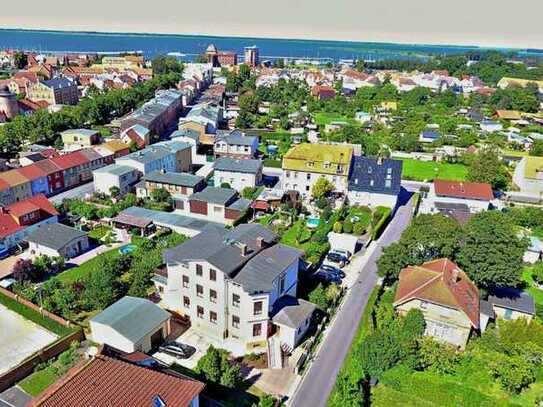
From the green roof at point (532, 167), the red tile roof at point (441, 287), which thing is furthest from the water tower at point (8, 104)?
the green roof at point (532, 167)

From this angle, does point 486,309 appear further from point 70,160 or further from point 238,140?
point 70,160

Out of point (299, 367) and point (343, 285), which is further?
point (343, 285)

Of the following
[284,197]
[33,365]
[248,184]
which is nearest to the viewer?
[33,365]

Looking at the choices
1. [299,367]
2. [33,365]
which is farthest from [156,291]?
[299,367]

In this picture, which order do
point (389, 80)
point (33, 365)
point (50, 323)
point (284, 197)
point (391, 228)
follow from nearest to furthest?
point (33, 365) → point (50, 323) → point (391, 228) → point (284, 197) → point (389, 80)

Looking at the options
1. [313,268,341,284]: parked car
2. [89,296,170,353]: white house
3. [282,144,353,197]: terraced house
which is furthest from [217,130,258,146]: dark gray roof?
[89,296,170,353]: white house

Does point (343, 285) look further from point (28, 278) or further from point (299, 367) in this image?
point (28, 278)
